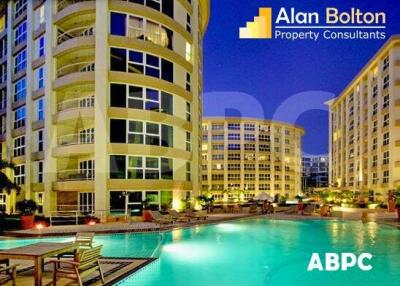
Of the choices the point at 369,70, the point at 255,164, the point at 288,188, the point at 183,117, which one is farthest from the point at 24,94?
the point at 288,188

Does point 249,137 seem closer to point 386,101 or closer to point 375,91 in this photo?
point 375,91

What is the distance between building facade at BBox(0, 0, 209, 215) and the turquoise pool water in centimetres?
446

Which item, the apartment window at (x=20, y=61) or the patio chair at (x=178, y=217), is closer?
the patio chair at (x=178, y=217)

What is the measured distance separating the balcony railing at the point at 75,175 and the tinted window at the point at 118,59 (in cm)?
485

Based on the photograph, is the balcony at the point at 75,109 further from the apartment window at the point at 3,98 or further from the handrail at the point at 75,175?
the apartment window at the point at 3,98

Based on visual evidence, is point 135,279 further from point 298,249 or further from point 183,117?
point 183,117

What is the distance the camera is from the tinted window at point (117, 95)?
1770 cm

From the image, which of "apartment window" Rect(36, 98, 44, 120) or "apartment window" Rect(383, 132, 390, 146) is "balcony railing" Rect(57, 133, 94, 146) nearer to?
"apartment window" Rect(36, 98, 44, 120)

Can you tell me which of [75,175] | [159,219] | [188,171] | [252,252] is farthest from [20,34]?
[252,252]

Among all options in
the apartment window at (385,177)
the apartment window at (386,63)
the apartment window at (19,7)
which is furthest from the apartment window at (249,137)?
the apartment window at (19,7)

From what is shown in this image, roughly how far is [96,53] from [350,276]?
14.0 meters

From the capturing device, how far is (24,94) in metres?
22.1

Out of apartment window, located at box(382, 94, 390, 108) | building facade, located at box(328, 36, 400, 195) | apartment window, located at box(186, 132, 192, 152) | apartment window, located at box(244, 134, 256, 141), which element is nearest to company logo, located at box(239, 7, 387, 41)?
apartment window, located at box(186, 132, 192, 152)

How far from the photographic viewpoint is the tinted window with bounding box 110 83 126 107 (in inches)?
697
